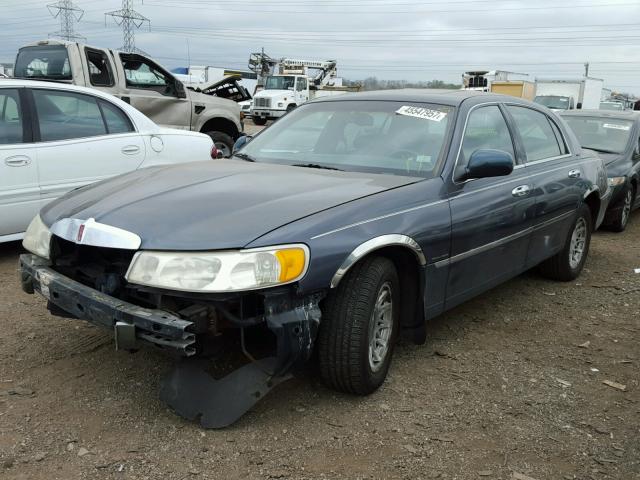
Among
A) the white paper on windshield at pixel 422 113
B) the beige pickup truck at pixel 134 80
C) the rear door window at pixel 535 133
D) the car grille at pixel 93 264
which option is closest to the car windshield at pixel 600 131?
the rear door window at pixel 535 133

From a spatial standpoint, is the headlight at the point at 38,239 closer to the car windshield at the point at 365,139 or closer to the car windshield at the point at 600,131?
the car windshield at the point at 365,139

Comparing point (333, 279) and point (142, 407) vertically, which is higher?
point (333, 279)

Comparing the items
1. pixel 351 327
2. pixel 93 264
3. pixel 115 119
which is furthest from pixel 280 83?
pixel 351 327

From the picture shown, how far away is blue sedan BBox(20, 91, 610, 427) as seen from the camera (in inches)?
103

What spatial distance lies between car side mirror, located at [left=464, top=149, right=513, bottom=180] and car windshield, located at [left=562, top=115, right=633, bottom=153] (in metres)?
5.51

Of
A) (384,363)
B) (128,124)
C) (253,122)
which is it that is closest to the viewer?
(384,363)

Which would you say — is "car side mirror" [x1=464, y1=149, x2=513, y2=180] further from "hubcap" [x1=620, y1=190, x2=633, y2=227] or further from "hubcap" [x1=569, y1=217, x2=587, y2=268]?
"hubcap" [x1=620, y1=190, x2=633, y2=227]

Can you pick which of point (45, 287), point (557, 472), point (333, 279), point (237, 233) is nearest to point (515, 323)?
point (557, 472)

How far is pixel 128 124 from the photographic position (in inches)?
235

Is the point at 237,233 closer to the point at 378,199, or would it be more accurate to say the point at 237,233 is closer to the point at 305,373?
the point at 378,199

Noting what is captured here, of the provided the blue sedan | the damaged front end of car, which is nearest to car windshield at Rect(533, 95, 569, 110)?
the blue sedan

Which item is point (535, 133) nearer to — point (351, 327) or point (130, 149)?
point (351, 327)

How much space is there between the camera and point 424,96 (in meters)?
4.12

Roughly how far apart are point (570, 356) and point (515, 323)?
0.57m
